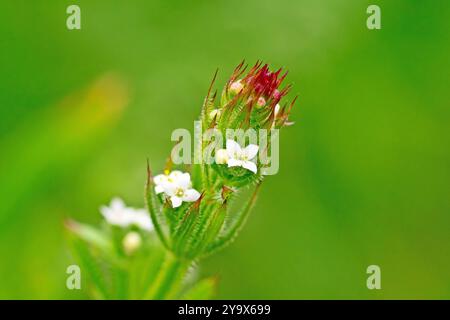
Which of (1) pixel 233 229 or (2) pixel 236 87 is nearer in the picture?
(2) pixel 236 87

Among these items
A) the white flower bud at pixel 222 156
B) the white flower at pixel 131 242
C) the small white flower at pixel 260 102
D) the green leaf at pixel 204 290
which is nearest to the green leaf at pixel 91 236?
the white flower at pixel 131 242

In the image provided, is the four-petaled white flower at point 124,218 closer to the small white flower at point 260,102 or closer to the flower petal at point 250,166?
the flower petal at point 250,166

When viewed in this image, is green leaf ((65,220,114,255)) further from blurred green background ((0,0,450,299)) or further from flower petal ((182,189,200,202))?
blurred green background ((0,0,450,299))

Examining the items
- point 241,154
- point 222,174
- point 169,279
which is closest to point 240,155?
point 241,154

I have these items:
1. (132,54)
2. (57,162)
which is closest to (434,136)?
(132,54)

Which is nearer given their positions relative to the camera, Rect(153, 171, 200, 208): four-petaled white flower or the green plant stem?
Rect(153, 171, 200, 208): four-petaled white flower

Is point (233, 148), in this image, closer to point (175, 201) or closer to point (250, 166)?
point (250, 166)

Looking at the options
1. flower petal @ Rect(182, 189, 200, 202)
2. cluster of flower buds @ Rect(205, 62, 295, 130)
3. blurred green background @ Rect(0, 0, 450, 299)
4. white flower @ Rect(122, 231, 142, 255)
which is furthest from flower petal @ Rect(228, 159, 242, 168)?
blurred green background @ Rect(0, 0, 450, 299)
